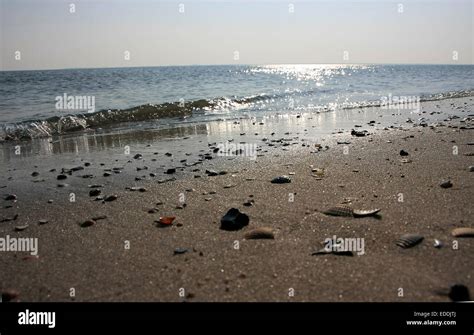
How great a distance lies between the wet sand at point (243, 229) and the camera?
3.19m

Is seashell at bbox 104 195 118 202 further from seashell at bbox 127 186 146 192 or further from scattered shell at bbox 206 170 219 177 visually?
scattered shell at bbox 206 170 219 177

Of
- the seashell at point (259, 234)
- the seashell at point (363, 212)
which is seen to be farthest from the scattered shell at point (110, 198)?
the seashell at point (363, 212)

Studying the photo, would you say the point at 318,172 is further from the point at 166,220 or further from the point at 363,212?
the point at 166,220

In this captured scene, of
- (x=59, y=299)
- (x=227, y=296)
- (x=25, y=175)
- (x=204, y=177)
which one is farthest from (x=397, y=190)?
(x=25, y=175)

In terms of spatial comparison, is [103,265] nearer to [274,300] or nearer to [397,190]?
[274,300]

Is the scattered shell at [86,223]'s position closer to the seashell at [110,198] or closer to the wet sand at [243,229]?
the wet sand at [243,229]

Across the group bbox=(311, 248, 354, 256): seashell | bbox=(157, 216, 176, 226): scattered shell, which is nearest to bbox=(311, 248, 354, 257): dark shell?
bbox=(311, 248, 354, 256): seashell

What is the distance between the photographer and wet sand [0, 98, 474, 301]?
3.19m

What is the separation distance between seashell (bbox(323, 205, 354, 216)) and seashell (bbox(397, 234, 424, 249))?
85 cm

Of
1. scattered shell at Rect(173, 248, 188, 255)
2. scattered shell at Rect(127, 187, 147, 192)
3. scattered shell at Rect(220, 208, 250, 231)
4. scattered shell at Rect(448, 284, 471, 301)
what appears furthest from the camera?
scattered shell at Rect(127, 187, 147, 192)

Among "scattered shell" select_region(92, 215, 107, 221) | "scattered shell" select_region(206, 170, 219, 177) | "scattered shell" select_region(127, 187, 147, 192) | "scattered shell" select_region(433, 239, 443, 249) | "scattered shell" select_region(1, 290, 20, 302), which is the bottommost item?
"scattered shell" select_region(1, 290, 20, 302)

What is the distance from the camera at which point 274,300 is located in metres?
2.96

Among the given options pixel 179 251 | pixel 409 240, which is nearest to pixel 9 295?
pixel 179 251

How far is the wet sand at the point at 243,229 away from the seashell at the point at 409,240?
7 cm
